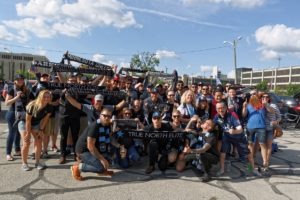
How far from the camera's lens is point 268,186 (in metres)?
5.43

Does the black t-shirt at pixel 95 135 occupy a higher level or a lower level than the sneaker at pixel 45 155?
higher

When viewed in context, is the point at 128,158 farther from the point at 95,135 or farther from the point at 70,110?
the point at 70,110

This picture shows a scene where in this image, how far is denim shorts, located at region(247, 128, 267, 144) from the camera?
620 cm

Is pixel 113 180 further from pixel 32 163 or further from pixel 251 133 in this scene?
pixel 251 133

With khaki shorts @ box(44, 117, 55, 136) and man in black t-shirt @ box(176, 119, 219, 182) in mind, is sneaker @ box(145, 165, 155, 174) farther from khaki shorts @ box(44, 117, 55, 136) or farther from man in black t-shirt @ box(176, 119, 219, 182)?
khaki shorts @ box(44, 117, 55, 136)

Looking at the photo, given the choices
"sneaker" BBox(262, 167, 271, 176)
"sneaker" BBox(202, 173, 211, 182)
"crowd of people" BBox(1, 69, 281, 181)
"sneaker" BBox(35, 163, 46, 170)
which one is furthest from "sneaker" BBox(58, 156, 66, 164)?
"sneaker" BBox(262, 167, 271, 176)

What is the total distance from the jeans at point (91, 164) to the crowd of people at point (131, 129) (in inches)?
0.7

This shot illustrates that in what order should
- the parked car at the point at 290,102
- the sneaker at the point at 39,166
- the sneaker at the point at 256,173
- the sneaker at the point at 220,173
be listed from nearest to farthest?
the sneaker at the point at 39,166
the sneaker at the point at 220,173
the sneaker at the point at 256,173
the parked car at the point at 290,102

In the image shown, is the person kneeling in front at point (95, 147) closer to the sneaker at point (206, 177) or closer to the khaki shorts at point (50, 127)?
the khaki shorts at point (50, 127)

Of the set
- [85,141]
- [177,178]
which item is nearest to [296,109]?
[177,178]

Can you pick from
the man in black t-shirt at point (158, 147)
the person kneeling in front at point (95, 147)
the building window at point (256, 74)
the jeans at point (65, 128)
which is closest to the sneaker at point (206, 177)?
the man in black t-shirt at point (158, 147)

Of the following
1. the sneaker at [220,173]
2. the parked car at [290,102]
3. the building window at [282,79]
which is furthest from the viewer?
the building window at [282,79]

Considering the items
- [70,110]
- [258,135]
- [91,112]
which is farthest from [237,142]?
[70,110]

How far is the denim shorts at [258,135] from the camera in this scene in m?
6.20
